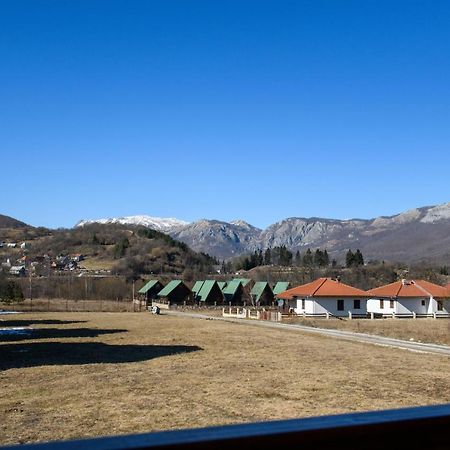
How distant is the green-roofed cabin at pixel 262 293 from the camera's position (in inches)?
3317

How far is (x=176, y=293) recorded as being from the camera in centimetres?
8938

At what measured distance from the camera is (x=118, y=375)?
18969mm

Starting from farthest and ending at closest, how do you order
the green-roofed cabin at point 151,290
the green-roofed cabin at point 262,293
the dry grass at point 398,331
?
1. the green-roofed cabin at point 151,290
2. the green-roofed cabin at point 262,293
3. the dry grass at point 398,331

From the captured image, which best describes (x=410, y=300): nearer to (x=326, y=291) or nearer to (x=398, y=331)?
(x=326, y=291)

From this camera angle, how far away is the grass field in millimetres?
12281

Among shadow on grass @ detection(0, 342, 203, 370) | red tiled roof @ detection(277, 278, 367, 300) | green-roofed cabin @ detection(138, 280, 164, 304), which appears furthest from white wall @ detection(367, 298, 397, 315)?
green-roofed cabin @ detection(138, 280, 164, 304)

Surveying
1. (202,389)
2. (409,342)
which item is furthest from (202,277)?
(202,389)

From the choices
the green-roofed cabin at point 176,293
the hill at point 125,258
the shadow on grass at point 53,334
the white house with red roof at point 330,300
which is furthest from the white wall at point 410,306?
the hill at point 125,258

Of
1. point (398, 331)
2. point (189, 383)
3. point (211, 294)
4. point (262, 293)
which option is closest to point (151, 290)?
point (211, 294)

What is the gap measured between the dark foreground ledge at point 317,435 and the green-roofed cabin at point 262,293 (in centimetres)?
8225

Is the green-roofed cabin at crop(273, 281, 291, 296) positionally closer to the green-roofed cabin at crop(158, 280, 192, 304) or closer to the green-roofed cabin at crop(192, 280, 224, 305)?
the green-roofed cabin at crop(192, 280, 224, 305)

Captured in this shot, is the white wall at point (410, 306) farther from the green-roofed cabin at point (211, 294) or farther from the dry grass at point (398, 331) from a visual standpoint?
the green-roofed cabin at point (211, 294)

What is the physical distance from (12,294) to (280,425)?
75.2 metres

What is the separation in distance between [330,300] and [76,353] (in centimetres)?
3786
